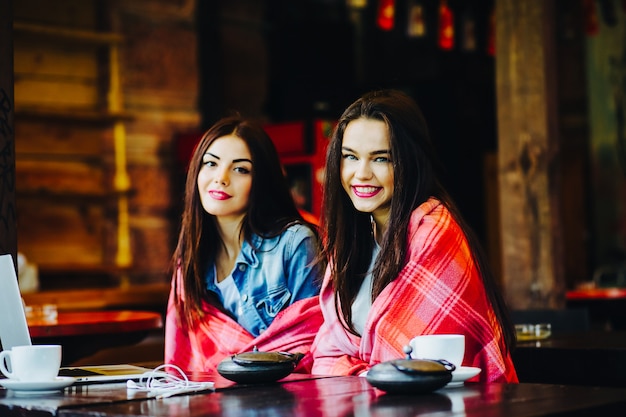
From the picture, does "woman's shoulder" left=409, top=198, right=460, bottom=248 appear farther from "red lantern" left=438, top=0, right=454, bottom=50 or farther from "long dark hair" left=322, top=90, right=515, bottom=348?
"red lantern" left=438, top=0, right=454, bottom=50

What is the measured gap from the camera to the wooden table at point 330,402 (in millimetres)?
1771

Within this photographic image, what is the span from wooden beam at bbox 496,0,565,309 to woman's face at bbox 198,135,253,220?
194cm

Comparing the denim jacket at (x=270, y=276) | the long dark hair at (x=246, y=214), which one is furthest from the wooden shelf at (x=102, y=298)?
the denim jacket at (x=270, y=276)

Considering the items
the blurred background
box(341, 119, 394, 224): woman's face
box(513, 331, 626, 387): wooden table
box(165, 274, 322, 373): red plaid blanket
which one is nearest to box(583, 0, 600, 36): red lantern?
the blurred background

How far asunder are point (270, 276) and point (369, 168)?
2.47 feet

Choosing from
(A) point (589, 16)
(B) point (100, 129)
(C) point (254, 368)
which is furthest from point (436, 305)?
(B) point (100, 129)

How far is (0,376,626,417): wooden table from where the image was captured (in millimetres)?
1771

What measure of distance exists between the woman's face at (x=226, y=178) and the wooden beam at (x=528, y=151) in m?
1.94

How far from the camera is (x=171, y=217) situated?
798 centimetres

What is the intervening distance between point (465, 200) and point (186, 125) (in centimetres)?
333

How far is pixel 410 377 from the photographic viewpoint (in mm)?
1980

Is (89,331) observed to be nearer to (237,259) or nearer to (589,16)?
(237,259)

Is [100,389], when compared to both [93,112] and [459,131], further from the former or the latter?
[459,131]

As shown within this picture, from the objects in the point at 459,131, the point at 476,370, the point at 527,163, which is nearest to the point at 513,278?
the point at 527,163
